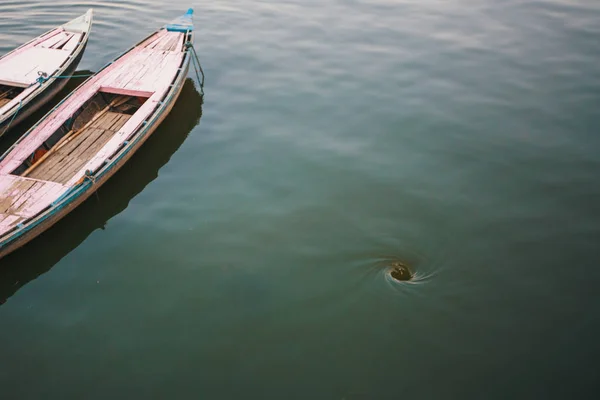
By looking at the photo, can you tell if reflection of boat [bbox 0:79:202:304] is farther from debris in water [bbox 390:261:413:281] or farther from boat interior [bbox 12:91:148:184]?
debris in water [bbox 390:261:413:281]

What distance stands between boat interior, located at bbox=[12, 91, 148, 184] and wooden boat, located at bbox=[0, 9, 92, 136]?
124cm

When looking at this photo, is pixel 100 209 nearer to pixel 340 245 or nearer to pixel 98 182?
pixel 98 182

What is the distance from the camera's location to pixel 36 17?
575 inches

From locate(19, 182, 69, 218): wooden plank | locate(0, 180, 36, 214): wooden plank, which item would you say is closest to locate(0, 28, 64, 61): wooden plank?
locate(0, 180, 36, 214): wooden plank

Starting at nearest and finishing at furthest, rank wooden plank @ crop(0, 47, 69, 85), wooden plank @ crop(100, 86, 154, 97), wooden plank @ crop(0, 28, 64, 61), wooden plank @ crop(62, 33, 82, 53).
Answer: wooden plank @ crop(100, 86, 154, 97) → wooden plank @ crop(0, 47, 69, 85) → wooden plank @ crop(0, 28, 64, 61) → wooden plank @ crop(62, 33, 82, 53)

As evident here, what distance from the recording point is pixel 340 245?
7266mm

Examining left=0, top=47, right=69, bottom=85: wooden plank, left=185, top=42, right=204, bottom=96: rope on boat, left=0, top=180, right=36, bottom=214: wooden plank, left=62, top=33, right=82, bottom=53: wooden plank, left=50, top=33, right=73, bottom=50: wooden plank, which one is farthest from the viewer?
left=50, top=33, right=73, bottom=50: wooden plank

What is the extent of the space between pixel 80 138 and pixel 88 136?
0.16 meters

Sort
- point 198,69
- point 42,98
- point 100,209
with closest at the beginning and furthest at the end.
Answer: point 100,209 → point 42,98 → point 198,69

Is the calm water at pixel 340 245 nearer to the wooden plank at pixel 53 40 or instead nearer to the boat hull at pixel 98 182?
the boat hull at pixel 98 182

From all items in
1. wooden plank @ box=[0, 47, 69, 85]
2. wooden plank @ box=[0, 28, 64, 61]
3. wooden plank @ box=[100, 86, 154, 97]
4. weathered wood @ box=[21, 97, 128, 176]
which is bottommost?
weathered wood @ box=[21, 97, 128, 176]

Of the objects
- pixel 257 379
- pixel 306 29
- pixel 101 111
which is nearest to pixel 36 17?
pixel 101 111

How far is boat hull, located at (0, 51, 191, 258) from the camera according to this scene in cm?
698

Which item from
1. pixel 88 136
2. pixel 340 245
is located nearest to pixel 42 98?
pixel 88 136
